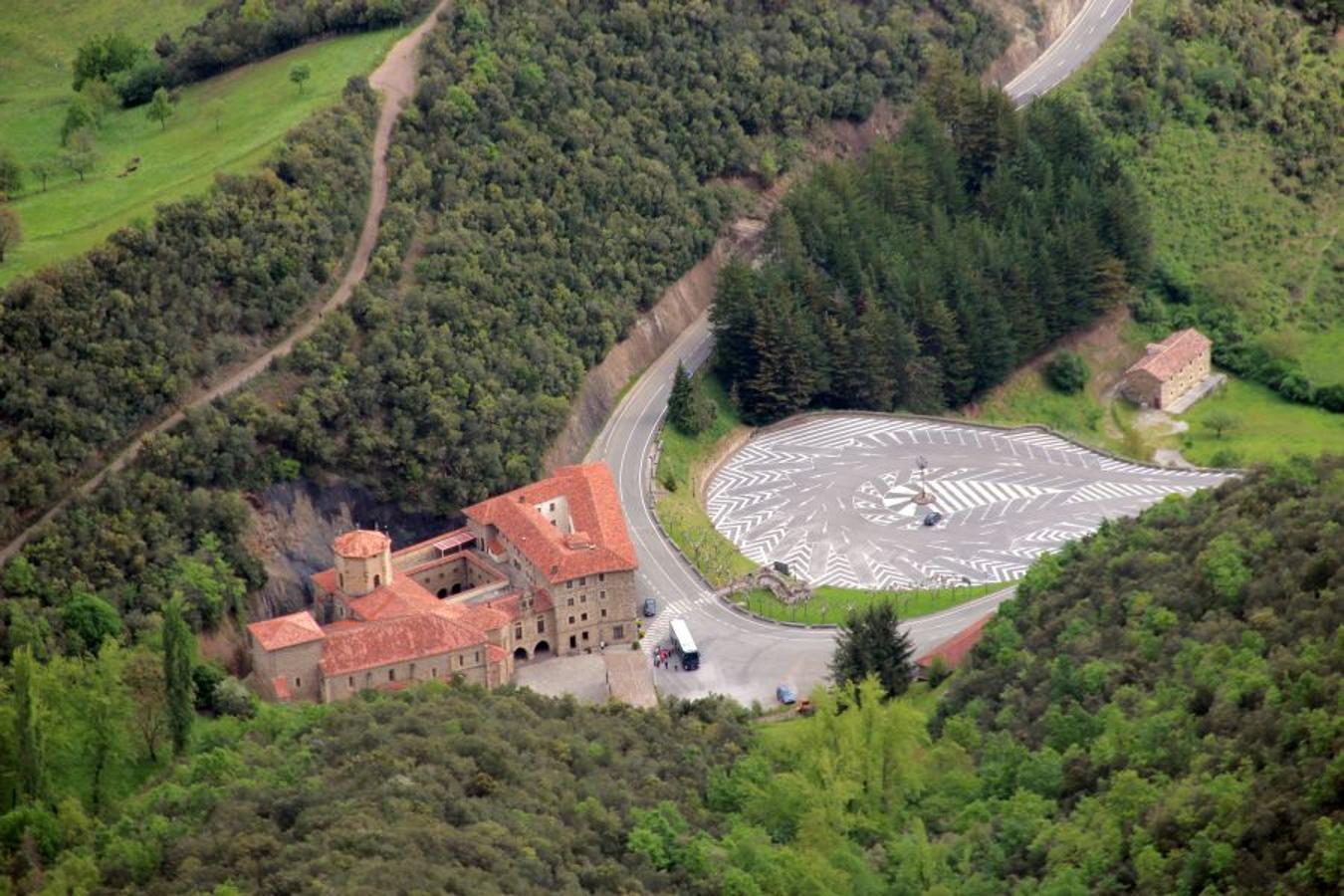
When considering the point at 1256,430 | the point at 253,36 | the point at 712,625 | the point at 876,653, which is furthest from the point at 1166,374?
the point at 253,36

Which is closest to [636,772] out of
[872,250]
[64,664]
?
[64,664]

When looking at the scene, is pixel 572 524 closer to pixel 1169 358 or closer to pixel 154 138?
pixel 154 138

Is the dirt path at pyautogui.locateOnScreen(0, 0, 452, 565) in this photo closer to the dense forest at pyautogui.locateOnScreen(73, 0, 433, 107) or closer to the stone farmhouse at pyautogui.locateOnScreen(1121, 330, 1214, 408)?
the dense forest at pyautogui.locateOnScreen(73, 0, 433, 107)

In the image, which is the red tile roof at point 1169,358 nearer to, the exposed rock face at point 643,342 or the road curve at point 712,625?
the exposed rock face at point 643,342

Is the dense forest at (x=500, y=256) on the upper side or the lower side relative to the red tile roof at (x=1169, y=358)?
upper

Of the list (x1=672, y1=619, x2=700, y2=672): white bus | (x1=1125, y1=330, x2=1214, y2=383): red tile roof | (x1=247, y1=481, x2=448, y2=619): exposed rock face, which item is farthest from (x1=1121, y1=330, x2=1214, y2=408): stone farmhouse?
(x1=247, y1=481, x2=448, y2=619): exposed rock face

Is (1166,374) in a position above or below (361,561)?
above

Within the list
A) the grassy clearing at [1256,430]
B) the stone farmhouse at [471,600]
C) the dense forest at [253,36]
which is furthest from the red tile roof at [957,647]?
the dense forest at [253,36]
